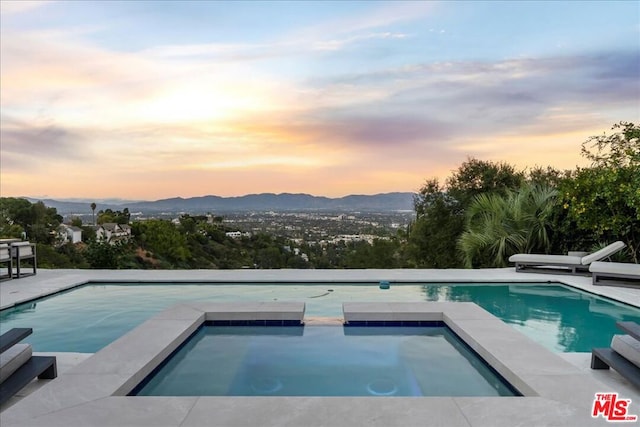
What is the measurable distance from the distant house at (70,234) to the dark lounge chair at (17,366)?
11868 millimetres

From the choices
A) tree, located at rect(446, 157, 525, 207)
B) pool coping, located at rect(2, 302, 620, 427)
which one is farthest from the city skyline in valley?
pool coping, located at rect(2, 302, 620, 427)

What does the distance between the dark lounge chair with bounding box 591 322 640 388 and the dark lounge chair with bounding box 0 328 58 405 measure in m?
4.09

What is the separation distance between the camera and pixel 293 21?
35.0 ft

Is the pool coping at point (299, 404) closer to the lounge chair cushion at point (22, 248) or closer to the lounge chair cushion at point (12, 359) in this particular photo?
the lounge chair cushion at point (12, 359)

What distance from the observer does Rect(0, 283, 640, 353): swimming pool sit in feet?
16.8

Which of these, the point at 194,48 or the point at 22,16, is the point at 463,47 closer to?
the point at 194,48

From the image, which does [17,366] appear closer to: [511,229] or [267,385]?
[267,385]

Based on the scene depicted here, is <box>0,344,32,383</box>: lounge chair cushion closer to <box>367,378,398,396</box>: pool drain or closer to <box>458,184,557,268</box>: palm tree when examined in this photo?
<box>367,378,398,396</box>: pool drain

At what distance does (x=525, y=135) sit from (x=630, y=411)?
11186 millimetres

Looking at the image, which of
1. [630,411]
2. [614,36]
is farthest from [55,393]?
[614,36]

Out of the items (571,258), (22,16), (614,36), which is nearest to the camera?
(571,258)

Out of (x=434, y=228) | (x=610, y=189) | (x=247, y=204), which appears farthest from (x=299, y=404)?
(x=247, y=204)

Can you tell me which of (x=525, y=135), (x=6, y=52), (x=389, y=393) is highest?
(x=6, y=52)

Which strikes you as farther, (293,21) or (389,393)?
(293,21)
